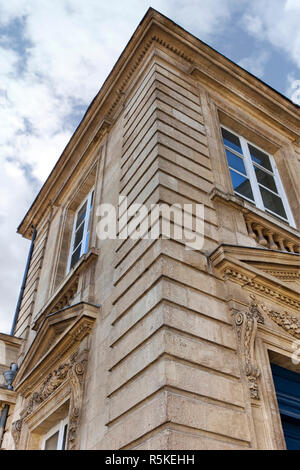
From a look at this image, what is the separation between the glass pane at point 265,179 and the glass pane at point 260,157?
0.31m

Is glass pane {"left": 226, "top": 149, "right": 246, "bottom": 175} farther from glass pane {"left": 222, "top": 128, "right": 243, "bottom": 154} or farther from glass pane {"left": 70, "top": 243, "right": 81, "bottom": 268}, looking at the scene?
glass pane {"left": 70, "top": 243, "right": 81, "bottom": 268}

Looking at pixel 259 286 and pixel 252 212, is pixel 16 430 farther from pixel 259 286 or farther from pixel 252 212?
pixel 252 212

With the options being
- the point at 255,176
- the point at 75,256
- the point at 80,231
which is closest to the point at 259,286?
the point at 255,176

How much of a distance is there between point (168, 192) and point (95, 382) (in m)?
2.72

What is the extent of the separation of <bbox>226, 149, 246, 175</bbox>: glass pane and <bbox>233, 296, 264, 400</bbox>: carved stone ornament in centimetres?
389

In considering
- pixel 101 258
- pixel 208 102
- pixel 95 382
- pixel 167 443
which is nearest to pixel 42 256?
pixel 101 258

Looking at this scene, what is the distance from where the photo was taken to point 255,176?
9.21 metres

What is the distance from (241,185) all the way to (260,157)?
1891mm

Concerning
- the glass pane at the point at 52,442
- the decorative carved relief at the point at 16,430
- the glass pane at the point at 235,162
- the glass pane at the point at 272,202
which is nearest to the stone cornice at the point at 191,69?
the glass pane at the point at 235,162

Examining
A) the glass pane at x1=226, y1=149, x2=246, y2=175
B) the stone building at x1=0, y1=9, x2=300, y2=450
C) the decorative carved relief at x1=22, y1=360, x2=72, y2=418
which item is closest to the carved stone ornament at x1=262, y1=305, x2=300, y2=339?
the stone building at x1=0, y1=9, x2=300, y2=450

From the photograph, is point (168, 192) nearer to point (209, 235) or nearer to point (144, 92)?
point (209, 235)

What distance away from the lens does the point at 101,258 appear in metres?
7.61

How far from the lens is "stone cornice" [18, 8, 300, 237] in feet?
32.2

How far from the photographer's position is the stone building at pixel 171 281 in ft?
16.0
